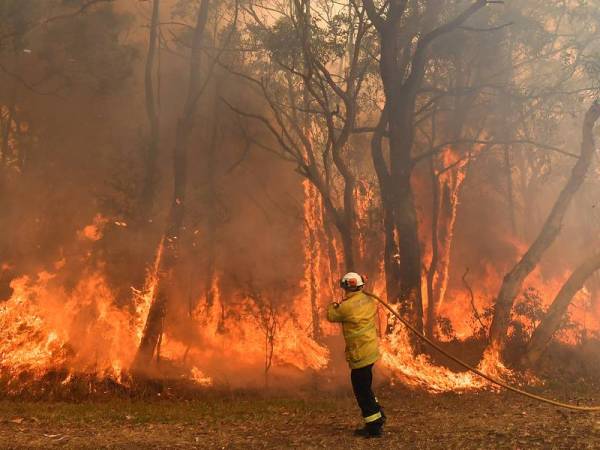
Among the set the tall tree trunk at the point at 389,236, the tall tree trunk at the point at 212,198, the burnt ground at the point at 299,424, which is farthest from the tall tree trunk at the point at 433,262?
the tall tree trunk at the point at 212,198

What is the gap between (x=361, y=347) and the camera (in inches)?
288

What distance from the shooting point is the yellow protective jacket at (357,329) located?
729 cm

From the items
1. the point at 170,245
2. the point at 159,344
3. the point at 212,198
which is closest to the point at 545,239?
the point at 170,245

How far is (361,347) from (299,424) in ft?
6.70

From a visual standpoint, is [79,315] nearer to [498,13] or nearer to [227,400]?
[227,400]

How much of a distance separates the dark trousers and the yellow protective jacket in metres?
0.11

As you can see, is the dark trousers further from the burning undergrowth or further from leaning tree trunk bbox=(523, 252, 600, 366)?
leaning tree trunk bbox=(523, 252, 600, 366)

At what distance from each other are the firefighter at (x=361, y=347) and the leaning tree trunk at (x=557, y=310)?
22.9ft

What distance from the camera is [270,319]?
16953mm

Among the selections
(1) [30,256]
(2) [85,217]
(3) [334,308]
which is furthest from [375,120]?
(3) [334,308]

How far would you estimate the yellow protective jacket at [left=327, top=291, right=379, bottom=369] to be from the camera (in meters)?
7.29

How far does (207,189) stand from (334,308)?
1337cm

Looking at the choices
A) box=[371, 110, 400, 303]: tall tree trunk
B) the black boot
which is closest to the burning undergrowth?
box=[371, 110, 400, 303]: tall tree trunk

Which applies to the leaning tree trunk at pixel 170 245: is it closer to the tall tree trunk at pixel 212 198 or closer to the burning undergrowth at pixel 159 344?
the burning undergrowth at pixel 159 344
